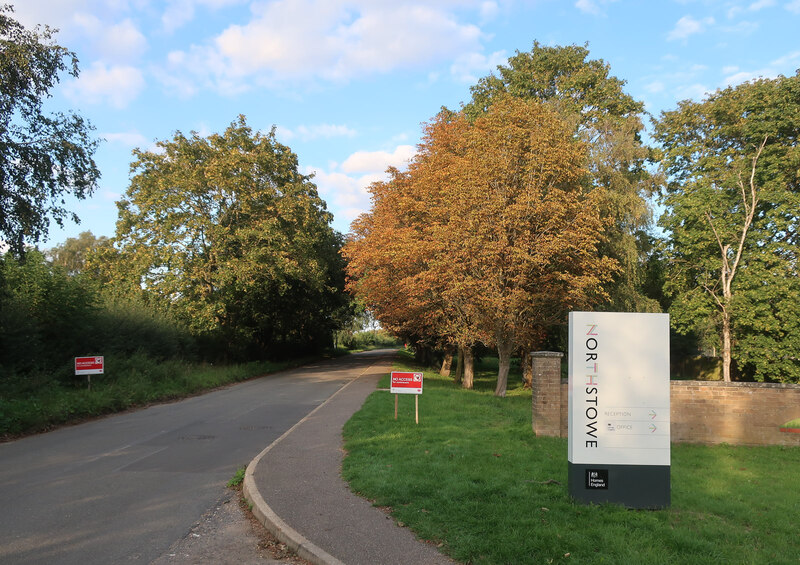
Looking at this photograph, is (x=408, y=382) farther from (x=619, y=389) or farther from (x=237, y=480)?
(x=619, y=389)

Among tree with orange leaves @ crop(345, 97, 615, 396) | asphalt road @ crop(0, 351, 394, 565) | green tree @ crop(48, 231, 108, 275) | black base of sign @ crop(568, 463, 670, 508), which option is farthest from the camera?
green tree @ crop(48, 231, 108, 275)

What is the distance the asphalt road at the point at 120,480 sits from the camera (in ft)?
16.5

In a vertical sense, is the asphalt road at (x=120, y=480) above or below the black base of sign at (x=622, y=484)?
below

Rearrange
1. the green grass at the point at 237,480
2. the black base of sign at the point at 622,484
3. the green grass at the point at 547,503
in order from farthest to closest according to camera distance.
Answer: the green grass at the point at 237,480, the black base of sign at the point at 622,484, the green grass at the point at 547,503

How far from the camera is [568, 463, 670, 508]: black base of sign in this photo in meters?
5.80

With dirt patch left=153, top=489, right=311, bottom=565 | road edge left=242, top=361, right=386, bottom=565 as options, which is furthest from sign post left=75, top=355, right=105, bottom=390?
dirt patch left=153, top=489, right=311, bottom=565

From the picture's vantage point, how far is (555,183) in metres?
18.1

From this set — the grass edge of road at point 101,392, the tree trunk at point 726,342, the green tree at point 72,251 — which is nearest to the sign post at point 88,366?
the grass edge of road at point 101,392

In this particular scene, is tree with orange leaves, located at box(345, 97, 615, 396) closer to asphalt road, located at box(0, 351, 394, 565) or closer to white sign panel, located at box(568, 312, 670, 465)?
asphalt road, located at box(0, 351, 394, 565)

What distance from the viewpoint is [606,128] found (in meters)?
23.3

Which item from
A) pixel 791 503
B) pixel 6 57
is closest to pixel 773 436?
pixel 791 503

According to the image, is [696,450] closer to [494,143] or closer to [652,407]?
[652,407]

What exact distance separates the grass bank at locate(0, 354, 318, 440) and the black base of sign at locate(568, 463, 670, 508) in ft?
36.7

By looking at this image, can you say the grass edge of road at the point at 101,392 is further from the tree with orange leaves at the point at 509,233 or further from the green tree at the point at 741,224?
the green tree at the point at 741,224
